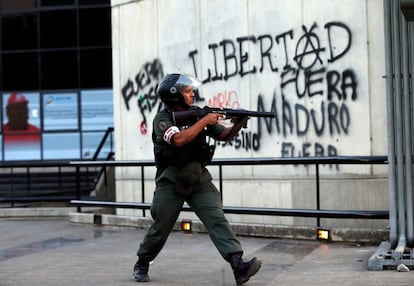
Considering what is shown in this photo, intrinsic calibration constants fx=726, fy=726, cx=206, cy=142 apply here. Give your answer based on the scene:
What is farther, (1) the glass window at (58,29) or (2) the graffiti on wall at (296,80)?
(1) the glass window at (58,29)

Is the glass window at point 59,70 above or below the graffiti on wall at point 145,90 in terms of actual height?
above

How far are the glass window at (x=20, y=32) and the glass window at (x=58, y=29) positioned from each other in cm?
31

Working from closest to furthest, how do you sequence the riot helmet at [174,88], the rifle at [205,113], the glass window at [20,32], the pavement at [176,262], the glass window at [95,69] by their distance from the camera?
the rifle at [205,113], the riot helmet at [174,88], the pavement at [176,262], the glass window at [95,69], the glass window at [20,32]

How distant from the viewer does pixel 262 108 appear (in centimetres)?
1027

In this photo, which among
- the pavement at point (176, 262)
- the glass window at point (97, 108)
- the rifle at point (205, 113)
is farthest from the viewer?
the glass window at point (97, 108)

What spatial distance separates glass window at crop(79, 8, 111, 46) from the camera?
23453mm

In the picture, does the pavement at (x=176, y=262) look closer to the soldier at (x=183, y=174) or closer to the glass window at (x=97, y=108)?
the soldier at (x=183, y=174)

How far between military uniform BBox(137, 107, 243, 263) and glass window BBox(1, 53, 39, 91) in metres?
18.3

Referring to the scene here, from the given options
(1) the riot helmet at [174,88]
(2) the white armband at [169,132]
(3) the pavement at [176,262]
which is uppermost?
(1) the riot helmet at [174,88]

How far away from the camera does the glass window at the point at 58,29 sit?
2375cm

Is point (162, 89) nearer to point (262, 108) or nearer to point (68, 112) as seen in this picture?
point (262, 108)

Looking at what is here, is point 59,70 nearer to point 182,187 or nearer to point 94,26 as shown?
point 94,26

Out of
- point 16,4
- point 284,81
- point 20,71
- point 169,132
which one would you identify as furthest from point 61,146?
point 169,132

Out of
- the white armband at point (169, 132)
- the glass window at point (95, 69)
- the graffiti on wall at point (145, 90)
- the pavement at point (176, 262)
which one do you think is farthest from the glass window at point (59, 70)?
the white armband at point (169, 132)
